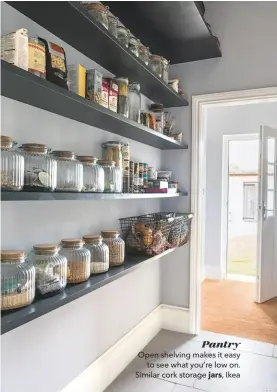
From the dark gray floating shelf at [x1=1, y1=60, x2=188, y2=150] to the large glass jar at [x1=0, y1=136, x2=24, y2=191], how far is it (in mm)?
195

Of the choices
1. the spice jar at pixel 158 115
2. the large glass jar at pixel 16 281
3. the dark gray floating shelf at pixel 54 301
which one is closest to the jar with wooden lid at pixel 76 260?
the dark gray floating shelf at pixel 54 301

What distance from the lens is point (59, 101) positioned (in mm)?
1249

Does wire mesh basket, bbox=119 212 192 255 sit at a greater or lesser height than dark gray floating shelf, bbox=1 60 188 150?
lesser

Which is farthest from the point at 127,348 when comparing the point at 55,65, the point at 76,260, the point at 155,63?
the point at 155,63

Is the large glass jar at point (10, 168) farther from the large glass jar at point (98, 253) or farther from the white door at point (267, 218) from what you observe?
the white door at point (267, 218)

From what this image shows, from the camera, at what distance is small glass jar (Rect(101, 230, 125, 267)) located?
1.62 meters

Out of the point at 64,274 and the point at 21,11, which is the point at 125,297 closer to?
the point at 64,274

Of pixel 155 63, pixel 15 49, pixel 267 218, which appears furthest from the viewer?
pixel 267 218

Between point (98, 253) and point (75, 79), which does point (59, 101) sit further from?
point (98, 253)

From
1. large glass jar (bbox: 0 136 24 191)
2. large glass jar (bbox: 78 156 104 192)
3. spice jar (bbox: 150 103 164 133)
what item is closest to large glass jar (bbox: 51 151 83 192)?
large glass jar (bbox: 78 156 104 192)

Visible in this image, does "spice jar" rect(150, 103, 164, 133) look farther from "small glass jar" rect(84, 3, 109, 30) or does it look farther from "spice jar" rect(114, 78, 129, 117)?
"small glass jar" rect(84, 3, 109, 30)

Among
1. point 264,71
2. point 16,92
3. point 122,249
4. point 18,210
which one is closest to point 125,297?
point 122,249

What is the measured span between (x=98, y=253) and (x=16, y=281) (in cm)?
51

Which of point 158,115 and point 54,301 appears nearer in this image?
point 54,301
